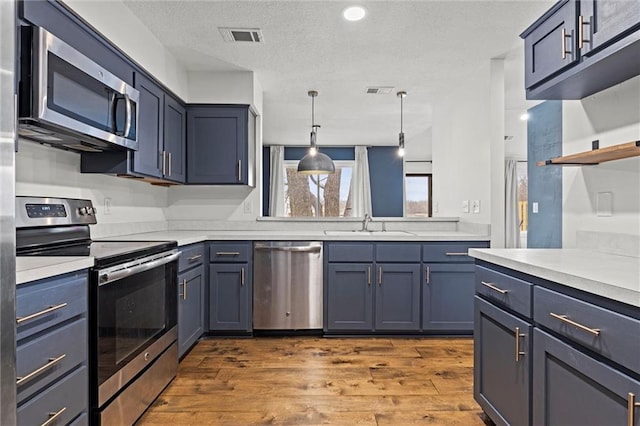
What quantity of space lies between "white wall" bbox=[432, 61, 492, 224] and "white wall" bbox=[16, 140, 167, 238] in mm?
2901

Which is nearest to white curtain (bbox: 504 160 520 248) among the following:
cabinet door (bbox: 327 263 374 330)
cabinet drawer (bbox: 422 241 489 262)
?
cabinet drawer (bbox: 422 241 489 262)

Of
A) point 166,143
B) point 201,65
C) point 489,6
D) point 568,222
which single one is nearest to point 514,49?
point 489,6

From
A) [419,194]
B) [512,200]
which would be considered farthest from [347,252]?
[419,194]

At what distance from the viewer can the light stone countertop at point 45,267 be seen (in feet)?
3.87

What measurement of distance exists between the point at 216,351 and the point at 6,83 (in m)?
2.66

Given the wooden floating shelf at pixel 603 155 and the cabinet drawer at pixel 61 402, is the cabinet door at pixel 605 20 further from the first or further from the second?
the cabinet drawer at pixel 61 402

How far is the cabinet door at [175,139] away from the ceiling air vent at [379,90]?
75.3 inches

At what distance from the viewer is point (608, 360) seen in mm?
1076

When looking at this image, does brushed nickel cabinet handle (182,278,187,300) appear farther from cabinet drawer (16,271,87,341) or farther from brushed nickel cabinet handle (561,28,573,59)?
brushed nickel cabinet handle (561,28,573,59)

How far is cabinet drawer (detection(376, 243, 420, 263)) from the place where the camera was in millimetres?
3209

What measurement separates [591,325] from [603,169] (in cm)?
120

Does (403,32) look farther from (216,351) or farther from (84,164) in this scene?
(216,351)

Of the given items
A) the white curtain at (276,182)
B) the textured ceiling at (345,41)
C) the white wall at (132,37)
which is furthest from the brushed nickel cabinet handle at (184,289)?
the white curtain at (276,182)

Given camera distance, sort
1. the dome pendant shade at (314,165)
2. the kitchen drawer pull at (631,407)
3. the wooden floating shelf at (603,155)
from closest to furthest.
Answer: the kitchen drawer pull at (631,407) < the wooden floating shelf at (603,155) < the dome pendant shade at (314,165)
